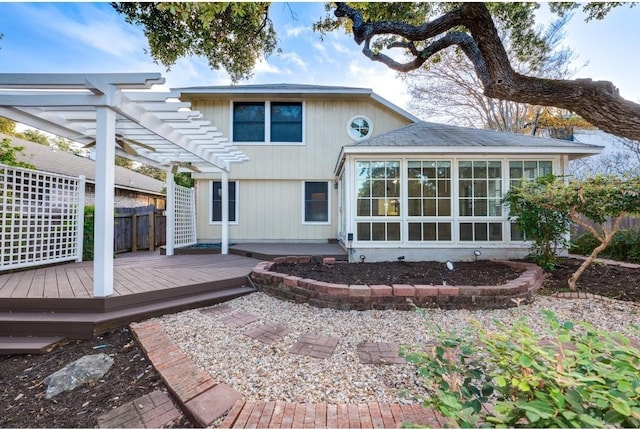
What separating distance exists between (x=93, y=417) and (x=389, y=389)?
2.08m

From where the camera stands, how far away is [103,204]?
318 centimetres

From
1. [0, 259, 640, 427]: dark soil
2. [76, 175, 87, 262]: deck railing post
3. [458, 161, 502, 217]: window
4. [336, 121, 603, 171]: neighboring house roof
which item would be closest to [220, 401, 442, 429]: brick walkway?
[0, 259, 640, 427]: dark soil

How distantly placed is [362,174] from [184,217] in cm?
535

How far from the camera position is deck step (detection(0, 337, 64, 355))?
263 cm

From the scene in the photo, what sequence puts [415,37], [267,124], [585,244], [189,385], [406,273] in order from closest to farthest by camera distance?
[189,385]
[406,273]
[415,37]
[585,244]
[267,124]

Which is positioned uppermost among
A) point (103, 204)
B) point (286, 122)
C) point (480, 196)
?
point (286, 122)

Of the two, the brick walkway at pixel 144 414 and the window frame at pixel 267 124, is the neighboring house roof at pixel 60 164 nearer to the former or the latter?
the window frame at pixel 267 124

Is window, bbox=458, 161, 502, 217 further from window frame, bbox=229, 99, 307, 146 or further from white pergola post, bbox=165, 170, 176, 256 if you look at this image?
white pergola post, bbox=165, 170, 176, 256

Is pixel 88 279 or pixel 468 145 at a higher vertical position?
pixel 468 145

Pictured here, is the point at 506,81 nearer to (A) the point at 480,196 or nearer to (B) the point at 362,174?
(A) the point at 480,196

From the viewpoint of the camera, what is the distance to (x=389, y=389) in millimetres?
2008

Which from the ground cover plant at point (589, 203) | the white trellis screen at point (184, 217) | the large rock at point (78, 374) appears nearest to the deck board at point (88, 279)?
the large rock at point (78, 374)

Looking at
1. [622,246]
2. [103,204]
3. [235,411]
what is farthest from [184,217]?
[622,246]

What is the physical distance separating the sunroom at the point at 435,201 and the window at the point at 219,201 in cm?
432
